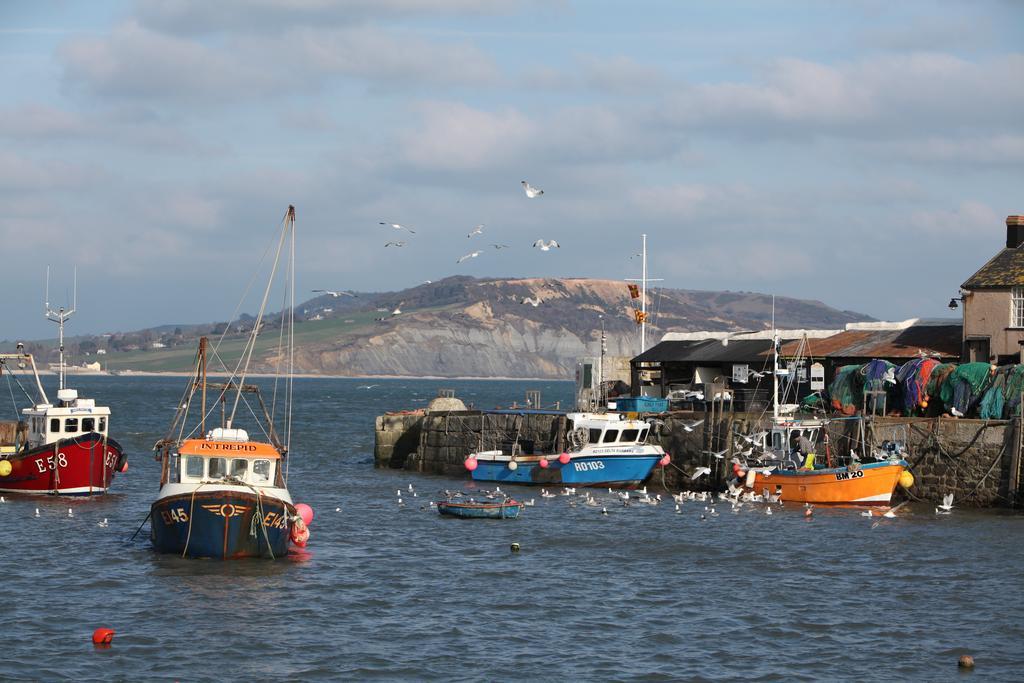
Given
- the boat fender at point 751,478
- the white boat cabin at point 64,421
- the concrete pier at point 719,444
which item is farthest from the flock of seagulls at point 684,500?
the white boat cabin at point 64,421

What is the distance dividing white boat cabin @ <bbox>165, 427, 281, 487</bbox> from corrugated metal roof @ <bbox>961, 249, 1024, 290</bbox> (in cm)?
3265

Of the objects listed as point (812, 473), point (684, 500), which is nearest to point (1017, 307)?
point (812, 473)

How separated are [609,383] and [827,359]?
17.3 metres

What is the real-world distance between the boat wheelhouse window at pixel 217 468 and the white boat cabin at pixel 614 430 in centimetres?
2297

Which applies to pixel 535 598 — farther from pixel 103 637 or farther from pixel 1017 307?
pixel 1017 307

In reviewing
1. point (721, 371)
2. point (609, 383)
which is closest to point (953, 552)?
point (721, 371)

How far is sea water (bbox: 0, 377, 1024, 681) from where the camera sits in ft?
84.7

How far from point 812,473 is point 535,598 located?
19.4 meters

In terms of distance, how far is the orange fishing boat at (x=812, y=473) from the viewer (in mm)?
47094

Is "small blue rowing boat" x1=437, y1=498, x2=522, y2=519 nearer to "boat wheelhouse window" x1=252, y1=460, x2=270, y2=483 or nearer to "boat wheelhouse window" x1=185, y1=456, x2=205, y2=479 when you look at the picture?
"boat wheelhouse window" x1=252, y1=460, x2=270, y2=483

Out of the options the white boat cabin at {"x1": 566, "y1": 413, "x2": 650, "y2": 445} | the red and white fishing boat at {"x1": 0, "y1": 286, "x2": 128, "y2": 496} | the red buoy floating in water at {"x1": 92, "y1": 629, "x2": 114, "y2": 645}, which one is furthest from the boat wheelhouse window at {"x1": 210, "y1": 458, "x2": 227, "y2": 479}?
the white boat cabin at {"x1": 566, "y1": 413, "x2": 650, "y2": 445}

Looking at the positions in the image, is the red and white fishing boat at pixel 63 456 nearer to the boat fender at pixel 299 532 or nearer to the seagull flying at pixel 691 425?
the boat fender at pixel 299 532

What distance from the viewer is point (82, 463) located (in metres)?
50.6

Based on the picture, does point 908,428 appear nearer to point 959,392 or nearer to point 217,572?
point 959,392
